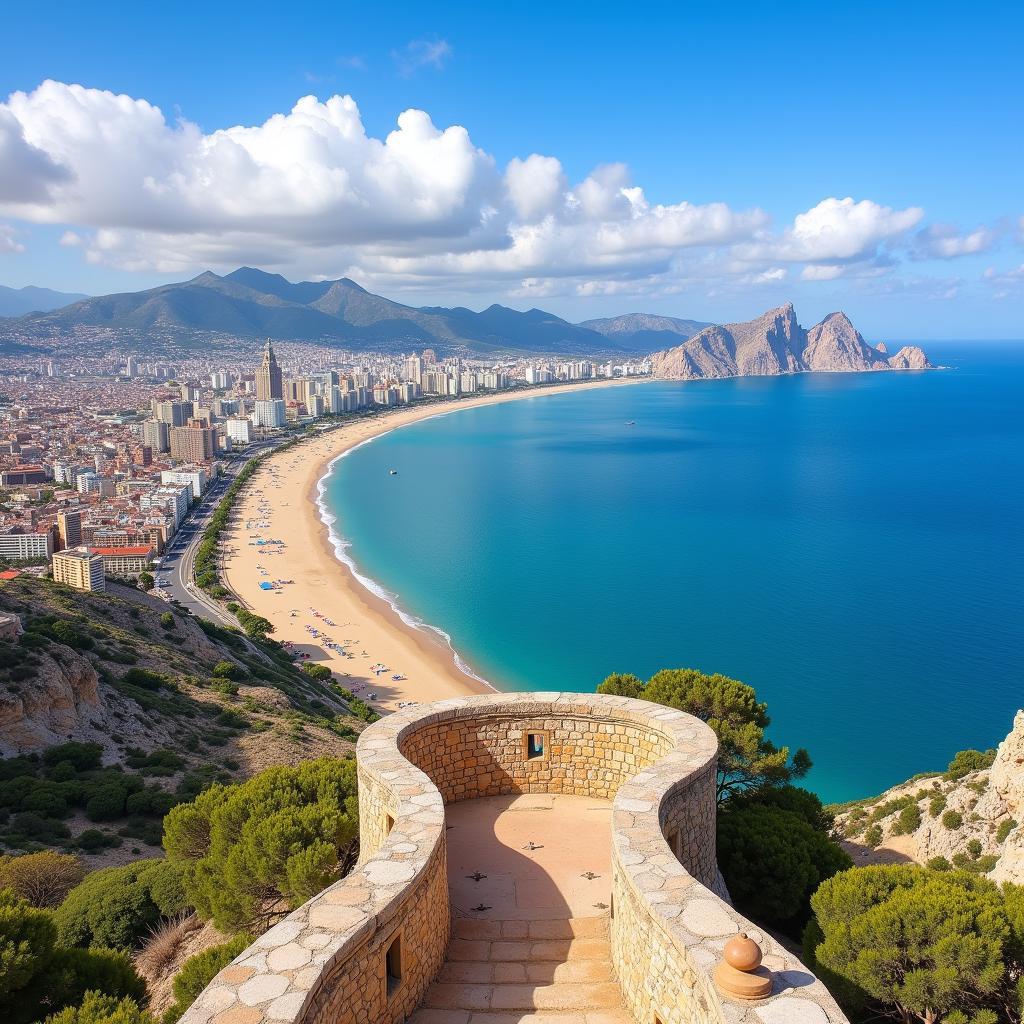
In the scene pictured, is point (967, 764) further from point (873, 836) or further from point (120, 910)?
point (120, 910)

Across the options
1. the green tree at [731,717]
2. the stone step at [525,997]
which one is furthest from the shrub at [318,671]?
the stone step at [525,997]

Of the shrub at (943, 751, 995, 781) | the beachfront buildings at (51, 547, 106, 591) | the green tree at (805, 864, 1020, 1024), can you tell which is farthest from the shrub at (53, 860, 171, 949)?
the beachfront buildings at (51, 547, 106, 591)

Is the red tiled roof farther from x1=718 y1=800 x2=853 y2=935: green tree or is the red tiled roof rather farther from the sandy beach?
x1=718 y1=800 x2=853 y2=935: green tree

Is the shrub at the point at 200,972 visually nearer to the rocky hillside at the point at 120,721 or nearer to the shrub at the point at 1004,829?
the rocky hillside at the point at 120,721

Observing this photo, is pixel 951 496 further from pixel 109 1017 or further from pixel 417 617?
pixel 109 1017

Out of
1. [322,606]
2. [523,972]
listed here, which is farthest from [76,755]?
[322,606]

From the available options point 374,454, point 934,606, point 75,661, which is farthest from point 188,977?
point 374,454
